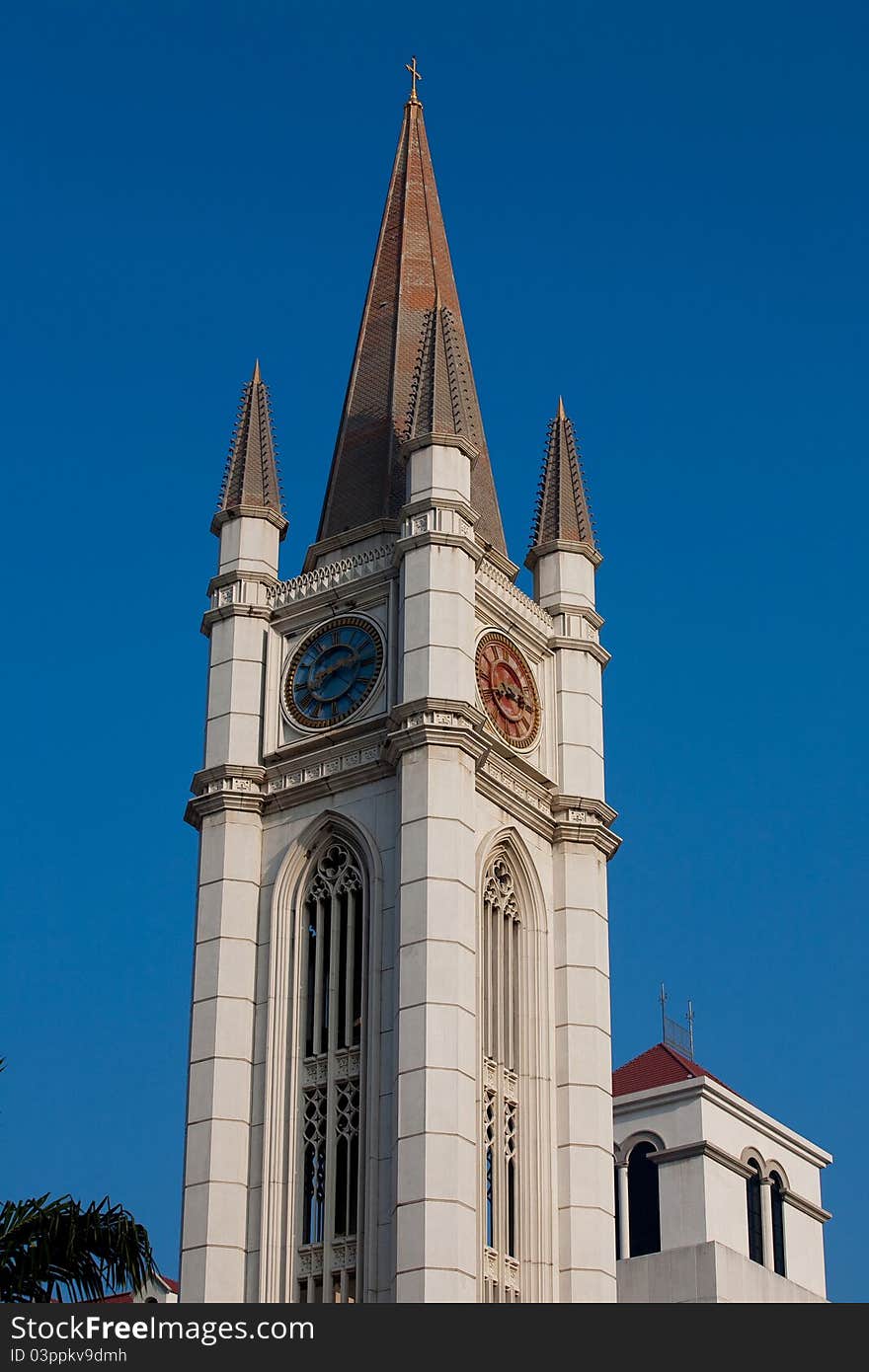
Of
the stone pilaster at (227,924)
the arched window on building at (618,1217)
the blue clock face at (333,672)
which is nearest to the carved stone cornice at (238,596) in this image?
the stone pilaster at (227,924)

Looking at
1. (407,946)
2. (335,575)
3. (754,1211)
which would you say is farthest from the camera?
(754,1211)

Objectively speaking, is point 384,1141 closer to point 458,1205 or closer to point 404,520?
point 458,1205

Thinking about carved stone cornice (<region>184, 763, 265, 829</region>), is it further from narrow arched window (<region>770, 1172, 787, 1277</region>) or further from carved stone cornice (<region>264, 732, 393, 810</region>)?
narrow arched window (<region>770, 1172, 787, 1277</region>)

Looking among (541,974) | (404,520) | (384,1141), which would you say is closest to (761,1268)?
(541,974)

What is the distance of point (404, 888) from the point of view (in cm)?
5003

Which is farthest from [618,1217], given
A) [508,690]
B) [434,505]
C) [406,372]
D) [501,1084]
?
[406,372]

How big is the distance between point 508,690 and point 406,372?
33.0 feet

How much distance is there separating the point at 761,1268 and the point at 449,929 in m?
15.9

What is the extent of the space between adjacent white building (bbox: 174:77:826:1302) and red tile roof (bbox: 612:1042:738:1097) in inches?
198

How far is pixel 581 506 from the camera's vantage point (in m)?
61.0

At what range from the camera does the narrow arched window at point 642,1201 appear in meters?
63.5

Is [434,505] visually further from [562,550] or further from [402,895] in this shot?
[402,895]

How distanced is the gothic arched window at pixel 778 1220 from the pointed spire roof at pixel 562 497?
18027 millimetres
